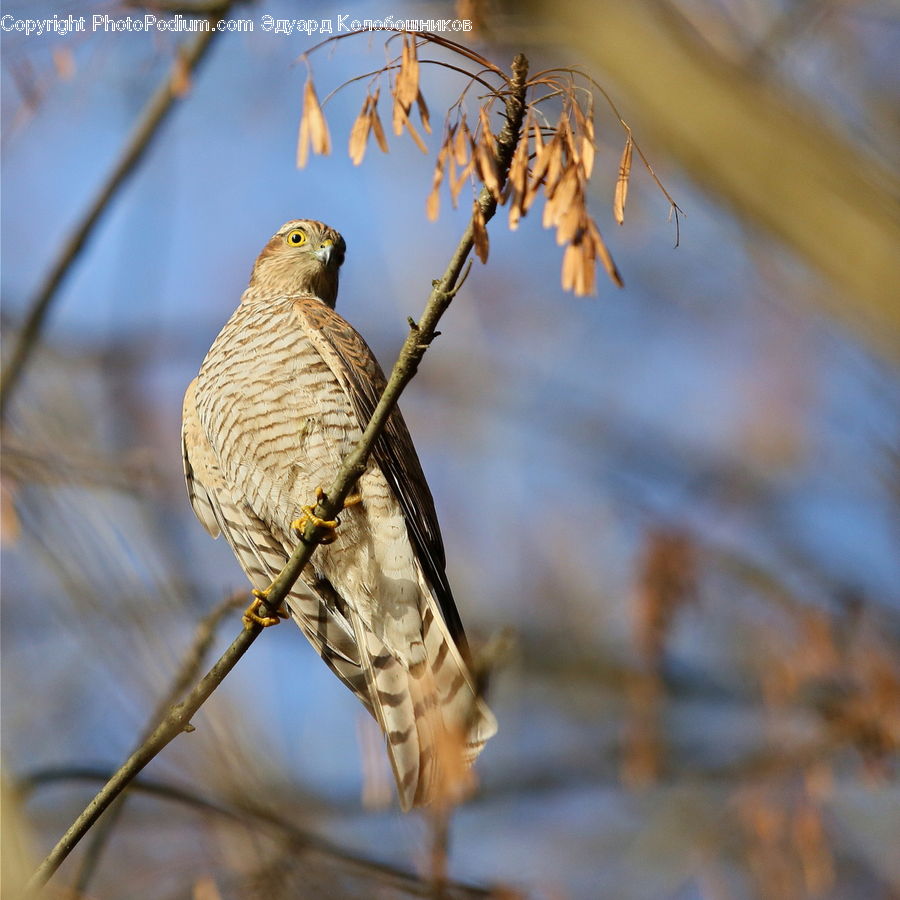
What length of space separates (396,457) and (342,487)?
3.88 ft

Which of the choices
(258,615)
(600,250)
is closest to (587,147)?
(600,250)

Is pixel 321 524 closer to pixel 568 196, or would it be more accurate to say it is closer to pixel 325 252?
pixel 568 196

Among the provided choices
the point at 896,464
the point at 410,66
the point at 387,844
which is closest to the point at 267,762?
the point at 387,844

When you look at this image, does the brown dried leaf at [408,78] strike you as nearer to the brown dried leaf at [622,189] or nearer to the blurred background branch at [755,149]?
the brown dried leaf at [622,189]

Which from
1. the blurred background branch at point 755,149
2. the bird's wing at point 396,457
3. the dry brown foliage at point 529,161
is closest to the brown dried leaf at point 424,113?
the dry brown foliage at point 529,161

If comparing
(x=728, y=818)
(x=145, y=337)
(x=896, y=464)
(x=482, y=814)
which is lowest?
(x=482, y=814)

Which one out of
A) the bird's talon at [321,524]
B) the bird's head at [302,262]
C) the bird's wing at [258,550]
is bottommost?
the bird's wing at [258,550]

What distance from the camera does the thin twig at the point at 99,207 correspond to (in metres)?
4.24

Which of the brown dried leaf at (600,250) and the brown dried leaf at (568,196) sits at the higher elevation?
the brown dried leaf at (568,196)

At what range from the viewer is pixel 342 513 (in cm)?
419

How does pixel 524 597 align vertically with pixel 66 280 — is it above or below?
below

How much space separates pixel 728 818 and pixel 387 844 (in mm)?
2552

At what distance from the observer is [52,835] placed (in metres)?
8.20

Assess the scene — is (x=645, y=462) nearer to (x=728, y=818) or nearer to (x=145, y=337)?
(x=728, y=818)
